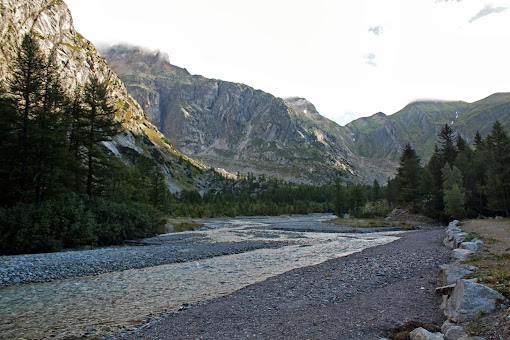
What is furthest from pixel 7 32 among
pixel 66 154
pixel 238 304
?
pixel 238 304

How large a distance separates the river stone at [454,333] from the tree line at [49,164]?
33484mm

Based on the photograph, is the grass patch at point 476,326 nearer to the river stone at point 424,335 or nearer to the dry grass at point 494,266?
the river stone at point 424,335

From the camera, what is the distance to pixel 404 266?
66.4ft

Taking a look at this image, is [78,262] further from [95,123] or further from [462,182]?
[462,182]

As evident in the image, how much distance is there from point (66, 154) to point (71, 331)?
27.7 metres

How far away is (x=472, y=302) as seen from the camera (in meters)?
8.80

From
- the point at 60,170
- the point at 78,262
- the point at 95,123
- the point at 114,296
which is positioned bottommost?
the point at 114,296

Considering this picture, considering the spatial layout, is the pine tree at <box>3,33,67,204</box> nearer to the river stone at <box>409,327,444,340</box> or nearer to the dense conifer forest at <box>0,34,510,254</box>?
the dense conifer forest at <box>0,34,510,254</box>

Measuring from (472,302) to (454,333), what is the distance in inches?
67.8

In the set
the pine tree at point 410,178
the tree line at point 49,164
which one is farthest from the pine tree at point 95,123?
the pine tree at point 410,178

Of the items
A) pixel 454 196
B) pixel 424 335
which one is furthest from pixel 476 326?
pixel 454 196

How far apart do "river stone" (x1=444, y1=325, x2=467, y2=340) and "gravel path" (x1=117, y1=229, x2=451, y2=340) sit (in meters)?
2.05

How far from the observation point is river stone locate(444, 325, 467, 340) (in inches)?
298

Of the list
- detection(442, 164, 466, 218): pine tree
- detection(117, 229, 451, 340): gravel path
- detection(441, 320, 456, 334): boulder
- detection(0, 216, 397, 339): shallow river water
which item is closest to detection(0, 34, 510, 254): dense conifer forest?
detection(442, 164, 466, 218): pine tree
